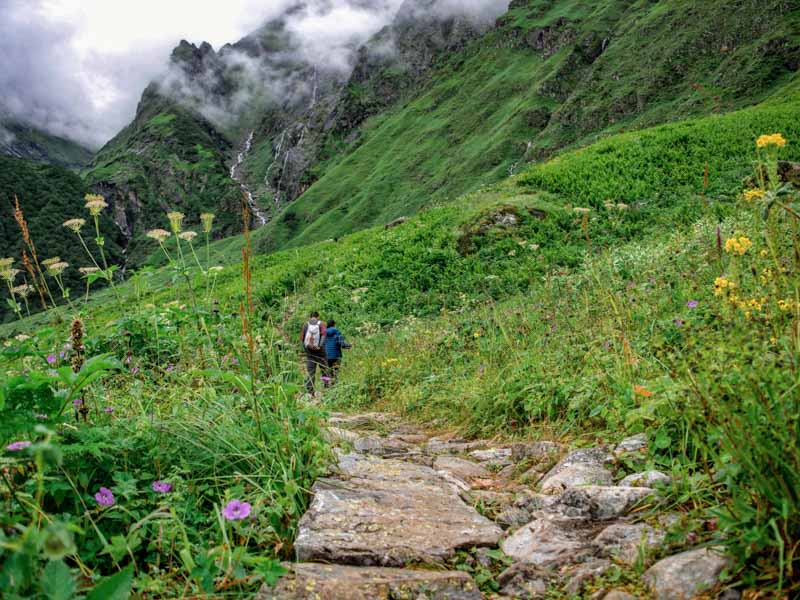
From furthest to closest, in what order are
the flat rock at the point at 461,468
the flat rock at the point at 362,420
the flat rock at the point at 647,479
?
the flat rock at the point at 362,420, the flat rock at the point at 461,468, the flat rock at the point at 647,479

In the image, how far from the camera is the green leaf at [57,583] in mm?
1666

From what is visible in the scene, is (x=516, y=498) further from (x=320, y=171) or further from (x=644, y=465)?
(x=320, y=171)

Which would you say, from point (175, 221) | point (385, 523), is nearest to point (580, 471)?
point (385, 523)

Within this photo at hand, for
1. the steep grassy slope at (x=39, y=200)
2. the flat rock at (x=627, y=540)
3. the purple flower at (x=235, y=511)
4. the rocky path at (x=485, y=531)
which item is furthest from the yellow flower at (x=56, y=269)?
the steep grassy slope at (x=39, y=200)

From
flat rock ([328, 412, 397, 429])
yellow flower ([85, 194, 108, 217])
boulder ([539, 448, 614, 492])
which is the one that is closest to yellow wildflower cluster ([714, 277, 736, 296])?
boulder ([539, 448, 614, 492])

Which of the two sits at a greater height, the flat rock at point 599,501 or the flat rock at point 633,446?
the flat rock at point 599,501

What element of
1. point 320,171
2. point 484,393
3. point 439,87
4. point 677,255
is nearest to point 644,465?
point 484,393

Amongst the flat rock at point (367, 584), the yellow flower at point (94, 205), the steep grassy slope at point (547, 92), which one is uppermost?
the steep grassy slope at point (547, 92)

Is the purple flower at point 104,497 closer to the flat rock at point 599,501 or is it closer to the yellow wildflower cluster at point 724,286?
the flat rock at point 599,501

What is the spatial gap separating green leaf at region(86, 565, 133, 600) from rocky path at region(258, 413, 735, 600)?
1.72 ft

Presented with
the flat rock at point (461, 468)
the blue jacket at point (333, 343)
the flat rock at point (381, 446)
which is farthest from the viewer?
the blue jacket at point (333, 343)

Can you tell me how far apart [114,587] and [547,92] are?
99117mm

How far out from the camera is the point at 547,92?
90.3 m

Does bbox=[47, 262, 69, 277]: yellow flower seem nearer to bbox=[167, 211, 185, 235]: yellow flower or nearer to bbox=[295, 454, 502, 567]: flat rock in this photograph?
bbox=[167, 211, 185, 235]: yellow flower
